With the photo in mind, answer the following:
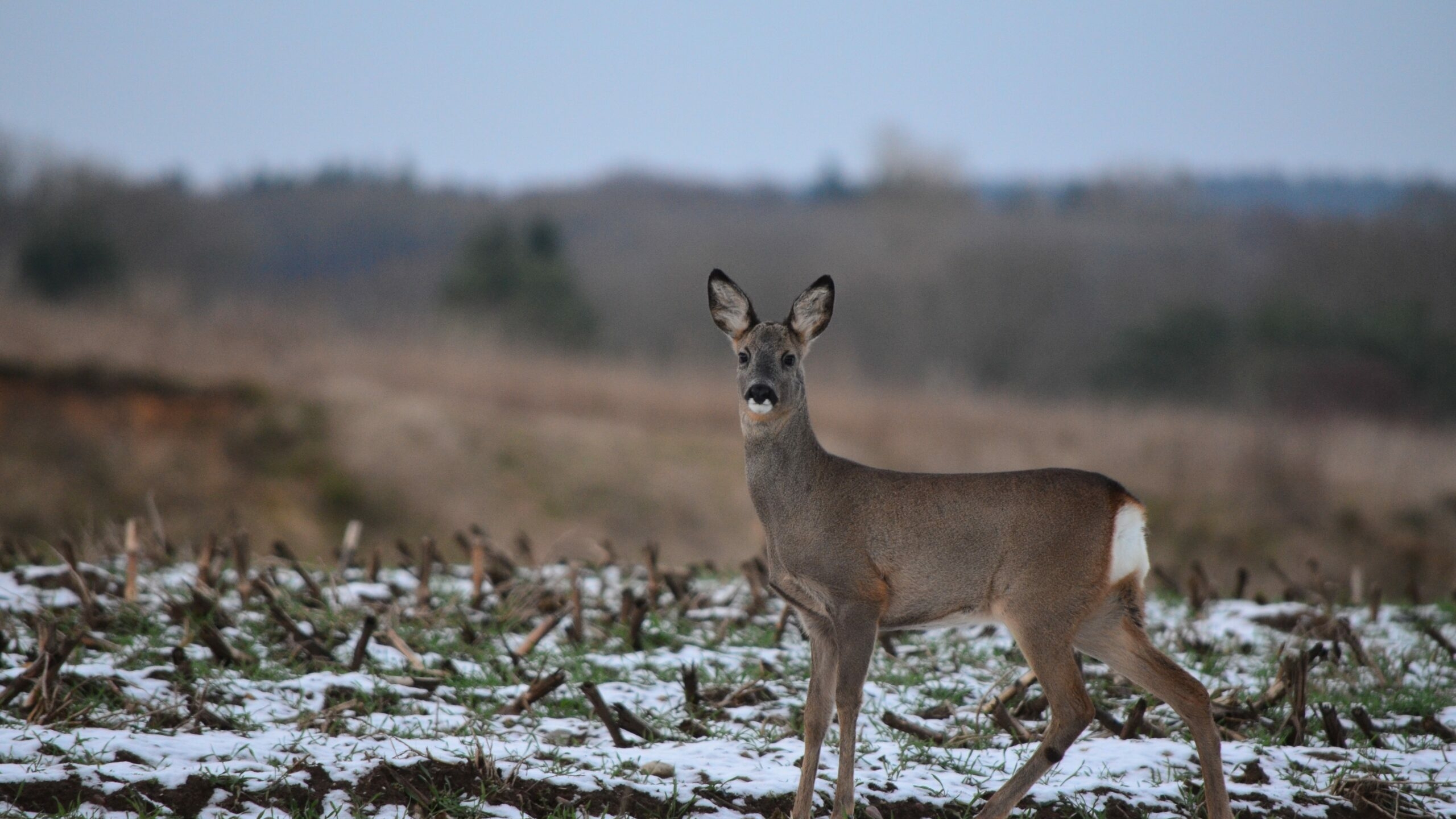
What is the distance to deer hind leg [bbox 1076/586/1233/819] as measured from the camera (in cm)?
412

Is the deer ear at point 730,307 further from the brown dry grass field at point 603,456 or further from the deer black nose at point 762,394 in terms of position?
the brown dry grass field at point 603,456

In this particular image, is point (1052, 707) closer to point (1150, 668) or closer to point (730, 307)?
point (1150, 668)

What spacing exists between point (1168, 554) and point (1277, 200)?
63.5 metres

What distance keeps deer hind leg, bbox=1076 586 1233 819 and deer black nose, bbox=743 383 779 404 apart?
134cm

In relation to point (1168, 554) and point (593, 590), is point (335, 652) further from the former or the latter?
point (1168, 554)

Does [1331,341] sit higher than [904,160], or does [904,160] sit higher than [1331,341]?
[904,160]

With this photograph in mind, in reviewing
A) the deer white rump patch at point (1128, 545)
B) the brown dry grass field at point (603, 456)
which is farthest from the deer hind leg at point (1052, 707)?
the brown dry grass field at point (603, 456)

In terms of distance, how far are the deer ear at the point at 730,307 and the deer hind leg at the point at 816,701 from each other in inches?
44.8

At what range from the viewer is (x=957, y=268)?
5941 cm

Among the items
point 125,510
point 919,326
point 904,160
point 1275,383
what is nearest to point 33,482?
point 125,510

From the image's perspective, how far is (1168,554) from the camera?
67.6ft

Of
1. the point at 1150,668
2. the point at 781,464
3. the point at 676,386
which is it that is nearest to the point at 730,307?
the point at 781,464

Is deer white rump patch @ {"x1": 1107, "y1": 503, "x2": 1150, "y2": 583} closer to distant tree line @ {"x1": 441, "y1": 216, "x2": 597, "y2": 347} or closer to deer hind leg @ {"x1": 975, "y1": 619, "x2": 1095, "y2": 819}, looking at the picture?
deer hind leg @ {"x1": 975, "y1": 619, "x2": 1095, "y2": 819}

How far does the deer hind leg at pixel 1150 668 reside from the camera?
4117 millimetres
